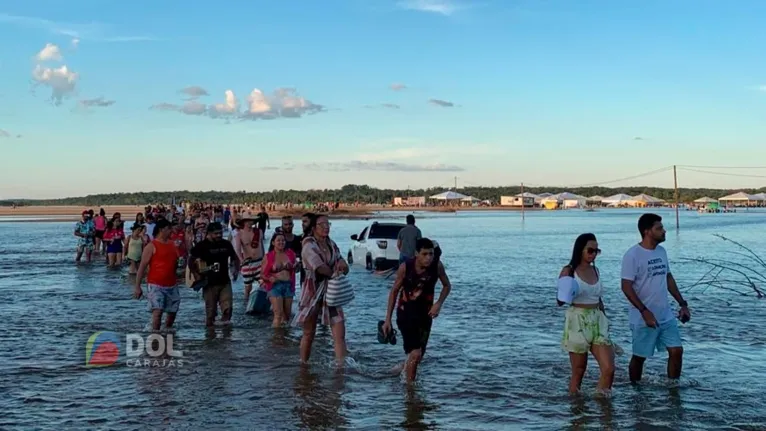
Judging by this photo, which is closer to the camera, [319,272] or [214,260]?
[319,272]

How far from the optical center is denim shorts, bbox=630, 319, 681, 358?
7.88 m

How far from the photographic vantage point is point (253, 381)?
28.8 ft

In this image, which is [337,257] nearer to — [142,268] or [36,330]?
[142,268]

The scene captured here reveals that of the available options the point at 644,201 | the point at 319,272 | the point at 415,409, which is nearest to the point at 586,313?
the point at 415,409

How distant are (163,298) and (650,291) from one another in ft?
21.5

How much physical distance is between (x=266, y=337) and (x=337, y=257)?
116 inches

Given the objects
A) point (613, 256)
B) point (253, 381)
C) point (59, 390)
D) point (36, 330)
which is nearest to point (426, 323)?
point (253, 381)

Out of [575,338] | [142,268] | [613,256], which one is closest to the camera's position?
[575,338]

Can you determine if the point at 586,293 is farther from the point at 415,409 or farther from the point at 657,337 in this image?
the point at 415,409

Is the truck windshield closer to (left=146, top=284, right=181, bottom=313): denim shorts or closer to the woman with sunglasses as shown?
(left=146, top=284, right=181, bottom=313): denim shorts

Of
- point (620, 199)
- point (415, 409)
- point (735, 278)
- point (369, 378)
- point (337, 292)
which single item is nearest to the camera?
point (415, 409)

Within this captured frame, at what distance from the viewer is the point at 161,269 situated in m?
10.9

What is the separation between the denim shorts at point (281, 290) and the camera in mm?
11750

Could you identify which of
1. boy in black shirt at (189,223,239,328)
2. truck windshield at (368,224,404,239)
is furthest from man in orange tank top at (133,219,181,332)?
truck windshield at (368,224,404,239)
